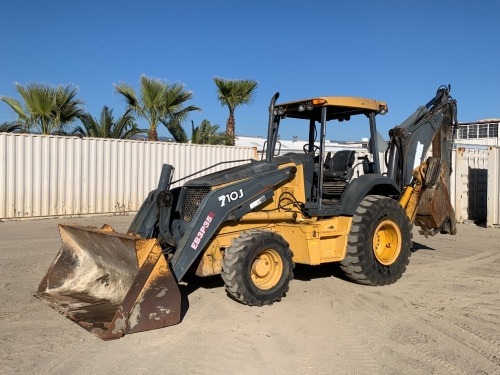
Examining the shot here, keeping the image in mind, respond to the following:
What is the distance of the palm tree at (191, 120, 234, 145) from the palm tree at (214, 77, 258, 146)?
0.59 meters

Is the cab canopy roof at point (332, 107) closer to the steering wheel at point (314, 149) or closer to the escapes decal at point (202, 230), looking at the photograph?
the steering wheel at point (314, 149)

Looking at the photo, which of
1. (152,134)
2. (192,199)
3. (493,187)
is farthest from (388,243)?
(152,134)

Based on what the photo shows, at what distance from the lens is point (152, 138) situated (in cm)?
1902

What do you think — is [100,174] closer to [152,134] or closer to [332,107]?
[152,134]

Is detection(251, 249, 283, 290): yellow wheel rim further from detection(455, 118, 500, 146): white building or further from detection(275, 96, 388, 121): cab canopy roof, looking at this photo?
detection(455, 118, 500, 146): white building

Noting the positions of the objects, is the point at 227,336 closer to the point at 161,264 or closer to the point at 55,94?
the point at 161,264

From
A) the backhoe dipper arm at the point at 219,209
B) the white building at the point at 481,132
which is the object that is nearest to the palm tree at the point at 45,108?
the backhoe dipper arm at the point at 219,209

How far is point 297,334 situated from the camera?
16.3ft

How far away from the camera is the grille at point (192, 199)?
606cm

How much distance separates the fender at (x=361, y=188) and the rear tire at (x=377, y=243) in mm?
142

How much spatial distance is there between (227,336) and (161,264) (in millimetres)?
944

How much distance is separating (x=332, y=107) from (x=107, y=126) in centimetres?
1308

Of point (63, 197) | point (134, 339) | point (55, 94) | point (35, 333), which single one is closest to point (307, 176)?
point (134, 339)

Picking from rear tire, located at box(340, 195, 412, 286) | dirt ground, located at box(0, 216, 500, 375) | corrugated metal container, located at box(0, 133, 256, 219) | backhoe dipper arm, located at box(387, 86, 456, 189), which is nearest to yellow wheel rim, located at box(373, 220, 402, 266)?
rear tire, located at box(340, 195, 412, 286)
